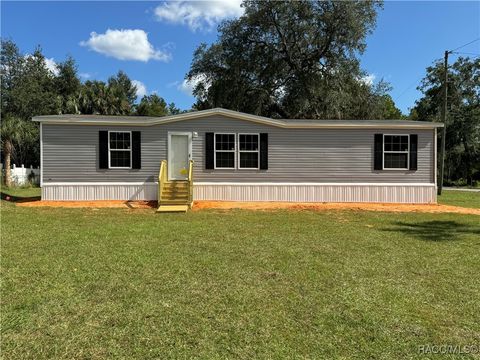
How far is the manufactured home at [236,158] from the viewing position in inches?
527

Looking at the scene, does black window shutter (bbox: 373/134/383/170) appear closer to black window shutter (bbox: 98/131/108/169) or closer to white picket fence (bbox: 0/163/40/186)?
black window shutter (bbox: 98/131/108/169)

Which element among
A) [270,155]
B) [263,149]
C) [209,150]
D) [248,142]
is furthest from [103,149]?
[270,155]

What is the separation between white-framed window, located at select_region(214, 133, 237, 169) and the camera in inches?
542

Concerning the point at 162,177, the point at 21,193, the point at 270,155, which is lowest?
the point at 21,193

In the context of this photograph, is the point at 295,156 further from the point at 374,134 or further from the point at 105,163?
the point at 105,163

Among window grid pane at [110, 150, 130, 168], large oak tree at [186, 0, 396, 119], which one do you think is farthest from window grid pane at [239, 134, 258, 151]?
large oak tree at [186, 0, 396, 119]

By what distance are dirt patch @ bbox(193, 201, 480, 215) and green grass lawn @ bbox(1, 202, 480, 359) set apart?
14.2ft

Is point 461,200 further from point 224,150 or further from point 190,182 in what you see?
point 190,182

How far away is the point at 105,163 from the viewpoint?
13477 millimetres

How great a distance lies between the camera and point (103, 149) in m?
13.4

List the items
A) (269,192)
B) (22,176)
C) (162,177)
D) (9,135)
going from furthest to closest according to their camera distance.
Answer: (22,176) < (9,135) < (269,192) < (162,177)

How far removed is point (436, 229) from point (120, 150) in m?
10.0

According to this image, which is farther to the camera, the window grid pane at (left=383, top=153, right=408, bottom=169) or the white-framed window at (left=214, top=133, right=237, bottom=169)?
the window grid pane at (left=383, top=153, right=408, bottom=169)

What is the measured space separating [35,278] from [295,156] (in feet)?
34.8
